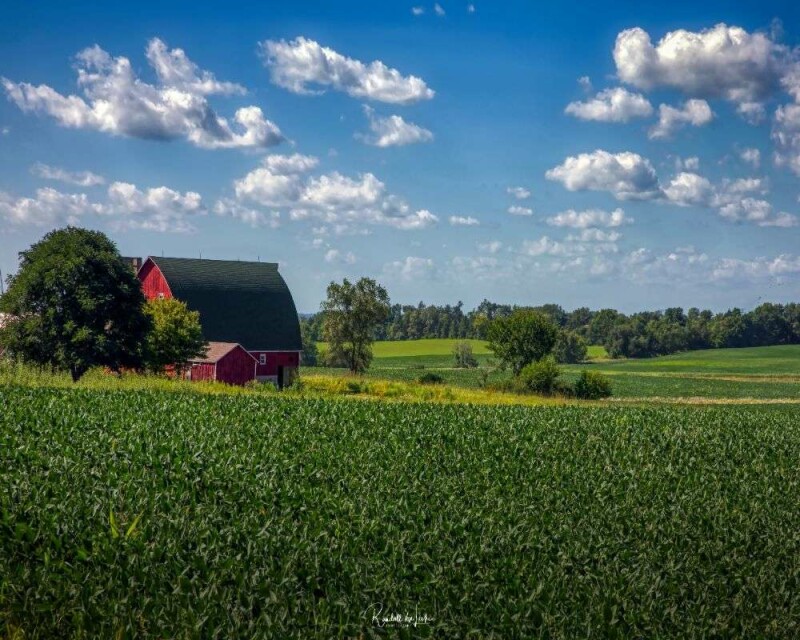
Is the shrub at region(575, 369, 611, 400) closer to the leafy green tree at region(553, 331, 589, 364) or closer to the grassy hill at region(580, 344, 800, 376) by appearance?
the grassy hill at region(580, 344, 800, 376)

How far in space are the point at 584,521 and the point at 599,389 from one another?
55.4m

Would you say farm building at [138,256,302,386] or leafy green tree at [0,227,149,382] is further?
farm building at [138,256,302,386]

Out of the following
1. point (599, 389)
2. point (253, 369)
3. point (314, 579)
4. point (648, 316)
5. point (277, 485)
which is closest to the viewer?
point (314, 579)

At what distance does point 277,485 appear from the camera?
15.1 meters

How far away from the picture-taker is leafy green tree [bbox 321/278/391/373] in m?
78.8

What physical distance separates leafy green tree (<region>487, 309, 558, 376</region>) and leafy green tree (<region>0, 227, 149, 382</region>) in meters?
38.2

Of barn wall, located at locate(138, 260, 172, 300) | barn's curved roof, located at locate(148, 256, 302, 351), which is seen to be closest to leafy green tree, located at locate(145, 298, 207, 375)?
barn's curved roof, located at locate(148, 256, 302, 351)

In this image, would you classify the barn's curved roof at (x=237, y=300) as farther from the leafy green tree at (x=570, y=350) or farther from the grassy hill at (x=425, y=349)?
the leafy green tree at (x=570, y=350)

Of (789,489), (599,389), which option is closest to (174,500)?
(789,489)

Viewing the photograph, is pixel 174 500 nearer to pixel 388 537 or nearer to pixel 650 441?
pixel 388 537

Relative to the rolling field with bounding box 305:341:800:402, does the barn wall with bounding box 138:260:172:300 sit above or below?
above

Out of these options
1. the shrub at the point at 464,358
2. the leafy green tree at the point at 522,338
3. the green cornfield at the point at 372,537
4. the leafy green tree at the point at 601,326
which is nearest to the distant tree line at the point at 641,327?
the leafy green tree at the point at 601,326

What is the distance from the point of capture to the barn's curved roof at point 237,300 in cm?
6744

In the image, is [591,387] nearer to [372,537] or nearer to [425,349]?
[372,537]
